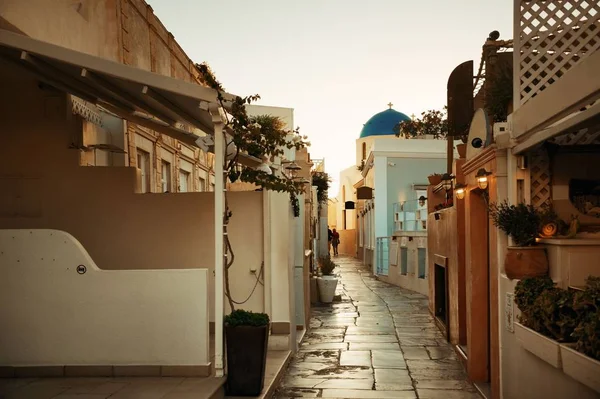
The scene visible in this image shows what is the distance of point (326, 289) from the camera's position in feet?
54.3

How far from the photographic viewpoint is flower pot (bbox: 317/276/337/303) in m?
16.5

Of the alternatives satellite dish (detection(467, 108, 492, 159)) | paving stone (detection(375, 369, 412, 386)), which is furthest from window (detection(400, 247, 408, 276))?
satellite dish (detection(467, 108, 492, 159))

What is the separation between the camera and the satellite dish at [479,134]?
715cm

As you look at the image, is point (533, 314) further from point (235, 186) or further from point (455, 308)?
point (235, 186)

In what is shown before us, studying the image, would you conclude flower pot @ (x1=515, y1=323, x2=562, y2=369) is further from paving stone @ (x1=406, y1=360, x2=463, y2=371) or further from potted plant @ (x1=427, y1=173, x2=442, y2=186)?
potted plant @ (x1=427, y1=173, x2=442, y2=186)

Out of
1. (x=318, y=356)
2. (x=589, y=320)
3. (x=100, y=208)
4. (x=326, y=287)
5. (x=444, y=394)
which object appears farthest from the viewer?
(x=326, y=287)

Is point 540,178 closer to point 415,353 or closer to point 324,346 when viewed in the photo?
point 415,353

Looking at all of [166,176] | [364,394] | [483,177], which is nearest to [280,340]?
[364,394]

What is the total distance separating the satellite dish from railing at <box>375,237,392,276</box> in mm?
16899

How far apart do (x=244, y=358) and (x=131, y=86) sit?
318cm

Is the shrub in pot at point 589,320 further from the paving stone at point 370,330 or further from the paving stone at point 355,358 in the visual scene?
the paving stone at point 370,330

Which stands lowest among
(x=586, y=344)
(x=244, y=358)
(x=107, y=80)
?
(x=244, y=358)

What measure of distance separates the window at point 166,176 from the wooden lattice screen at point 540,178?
9.19 metres

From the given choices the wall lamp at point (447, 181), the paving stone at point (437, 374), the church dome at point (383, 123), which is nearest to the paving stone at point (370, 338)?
the paving stone at point (437, 374)
